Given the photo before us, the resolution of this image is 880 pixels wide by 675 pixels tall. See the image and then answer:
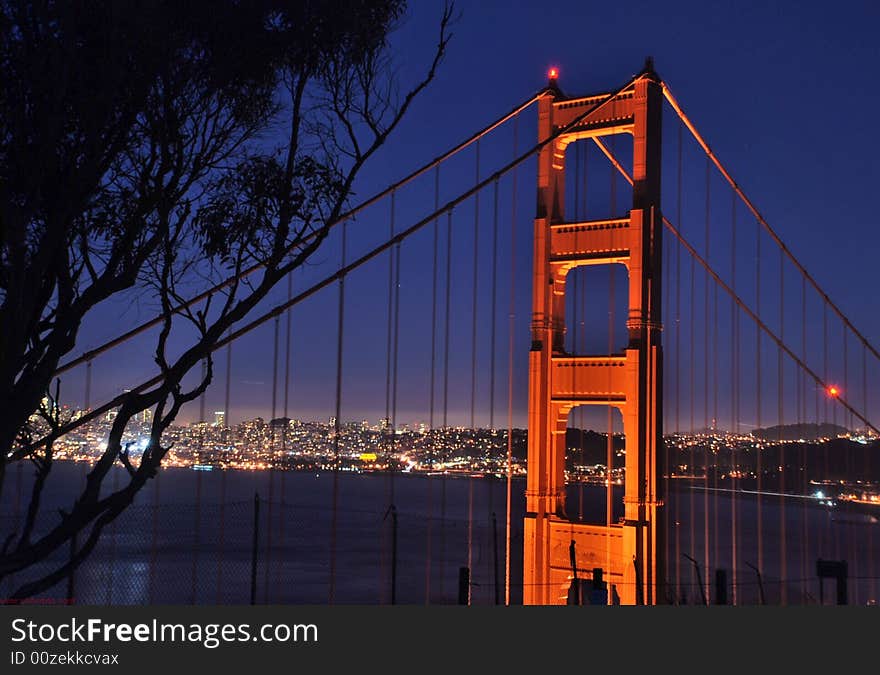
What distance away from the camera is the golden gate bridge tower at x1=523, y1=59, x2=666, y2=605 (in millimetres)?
14914

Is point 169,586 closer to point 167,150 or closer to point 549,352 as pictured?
point 549,352

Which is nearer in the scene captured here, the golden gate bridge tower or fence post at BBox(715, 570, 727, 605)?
fence post at BBox(715, 570, 727, 605)

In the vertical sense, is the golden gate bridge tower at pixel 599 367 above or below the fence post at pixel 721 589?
above

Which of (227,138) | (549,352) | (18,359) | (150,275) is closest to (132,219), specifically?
(150,275)

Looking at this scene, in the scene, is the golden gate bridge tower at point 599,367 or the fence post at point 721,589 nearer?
the fence post at point 721,589

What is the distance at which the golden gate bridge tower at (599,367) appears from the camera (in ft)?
48.9

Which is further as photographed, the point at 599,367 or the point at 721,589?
the point at 599,367

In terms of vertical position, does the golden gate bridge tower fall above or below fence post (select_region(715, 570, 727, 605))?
above

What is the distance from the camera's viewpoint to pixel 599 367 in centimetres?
1545

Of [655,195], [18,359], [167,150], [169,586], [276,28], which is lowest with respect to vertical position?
[169,586]

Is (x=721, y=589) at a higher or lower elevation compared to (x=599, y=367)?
lower

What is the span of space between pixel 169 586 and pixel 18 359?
4118 cm

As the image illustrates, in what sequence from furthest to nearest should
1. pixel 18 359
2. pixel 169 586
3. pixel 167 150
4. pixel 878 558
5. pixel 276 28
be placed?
pixel 878 558, pixel 169 586, pixel 276 28, pixel 167 150, pixel 18 359

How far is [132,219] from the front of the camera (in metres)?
6.36
